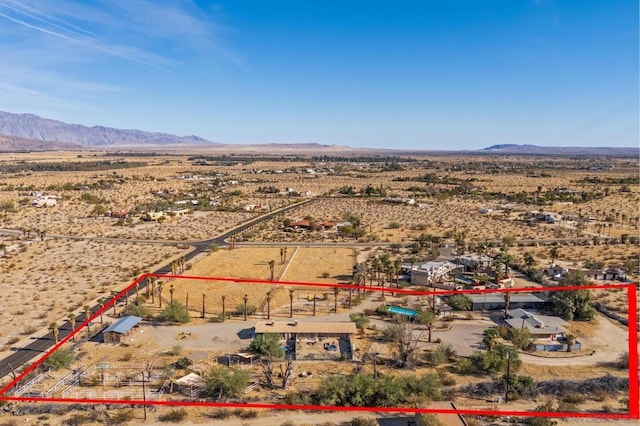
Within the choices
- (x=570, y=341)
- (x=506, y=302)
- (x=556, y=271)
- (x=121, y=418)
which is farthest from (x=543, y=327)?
(x=121, y=418)

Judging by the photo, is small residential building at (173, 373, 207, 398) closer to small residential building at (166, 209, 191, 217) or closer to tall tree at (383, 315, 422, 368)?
tall tree at (383, 315, 422, 368)

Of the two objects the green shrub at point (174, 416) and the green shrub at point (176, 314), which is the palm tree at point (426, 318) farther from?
the green shrub at point (174, 416)

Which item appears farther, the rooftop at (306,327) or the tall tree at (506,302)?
the tall tree at (506,302)

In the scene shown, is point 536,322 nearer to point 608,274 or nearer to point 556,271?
point 556,271

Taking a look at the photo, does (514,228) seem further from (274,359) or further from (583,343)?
(274,359)

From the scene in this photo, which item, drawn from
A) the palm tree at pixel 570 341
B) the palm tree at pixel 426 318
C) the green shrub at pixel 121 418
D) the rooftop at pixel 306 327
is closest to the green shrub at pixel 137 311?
the rooftop at pixel 306 327

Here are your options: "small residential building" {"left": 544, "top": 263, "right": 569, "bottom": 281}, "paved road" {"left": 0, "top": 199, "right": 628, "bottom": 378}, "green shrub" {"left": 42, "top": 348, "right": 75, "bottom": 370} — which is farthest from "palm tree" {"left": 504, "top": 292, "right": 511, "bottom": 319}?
"green shrub" {"left": 42, "top": 348, "right": 75, "bottom": 370}

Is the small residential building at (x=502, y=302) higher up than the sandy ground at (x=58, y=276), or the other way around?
the small residential building at (x=502, y=302)
